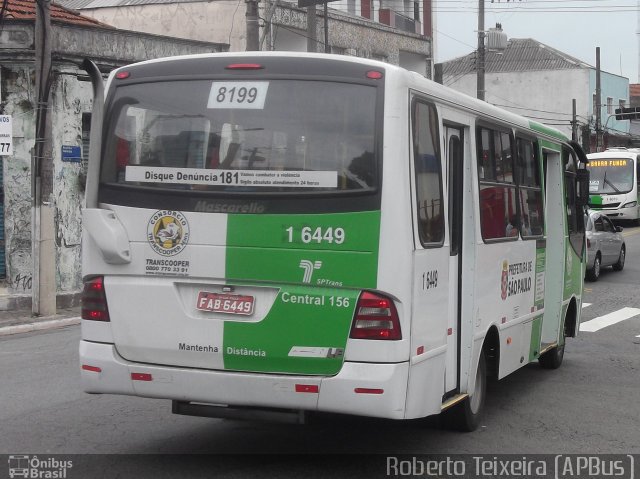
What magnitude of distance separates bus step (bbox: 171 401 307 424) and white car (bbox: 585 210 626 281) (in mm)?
15995

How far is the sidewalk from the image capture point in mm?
14930

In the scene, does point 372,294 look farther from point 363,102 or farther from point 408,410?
point 363,102

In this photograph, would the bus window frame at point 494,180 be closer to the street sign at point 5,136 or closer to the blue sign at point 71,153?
the street sign at point 5,136

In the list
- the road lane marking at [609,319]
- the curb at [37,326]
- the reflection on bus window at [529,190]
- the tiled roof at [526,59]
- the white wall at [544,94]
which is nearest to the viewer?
the reflection on bus window at [529,190]

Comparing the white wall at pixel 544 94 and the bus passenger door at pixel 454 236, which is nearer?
the bus passenger door at pixel 454 236

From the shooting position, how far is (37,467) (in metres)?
6.63

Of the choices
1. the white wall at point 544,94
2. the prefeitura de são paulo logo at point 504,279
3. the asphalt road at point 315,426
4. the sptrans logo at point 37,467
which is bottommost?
the sptrans logo at point 37,467

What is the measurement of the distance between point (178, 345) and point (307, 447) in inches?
60.9

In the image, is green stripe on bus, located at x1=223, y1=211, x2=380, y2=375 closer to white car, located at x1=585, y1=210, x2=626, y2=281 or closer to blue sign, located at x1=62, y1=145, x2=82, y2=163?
blue sign, located at x1=62, y1=145, x2=82, y2=163

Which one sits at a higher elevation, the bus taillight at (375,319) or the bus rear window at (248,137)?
the bus rear window at (248,137)

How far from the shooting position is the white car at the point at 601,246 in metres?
21.7

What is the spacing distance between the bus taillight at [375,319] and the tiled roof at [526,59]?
58745 millimetres

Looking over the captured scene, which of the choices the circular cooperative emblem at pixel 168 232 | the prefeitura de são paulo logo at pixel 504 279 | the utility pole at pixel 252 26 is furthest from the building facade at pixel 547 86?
the circular cooperative emblem at pixel 168 232

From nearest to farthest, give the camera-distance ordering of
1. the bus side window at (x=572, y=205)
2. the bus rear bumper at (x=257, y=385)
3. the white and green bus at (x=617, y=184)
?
the bus rear bumper at (x=257, y=385)
the bus side window at (x=572, y=205)
the white and green bus at (x=617, y=184)
